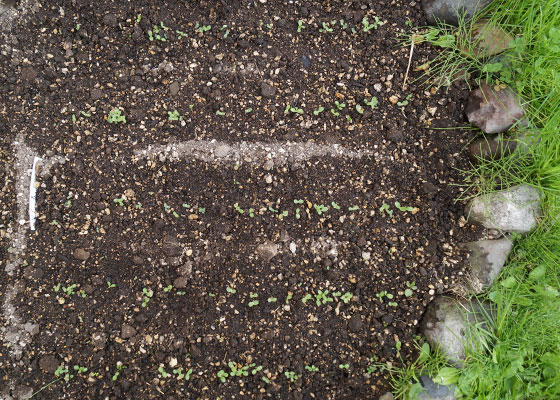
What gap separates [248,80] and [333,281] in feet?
3.54

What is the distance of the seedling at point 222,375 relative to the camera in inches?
68.7

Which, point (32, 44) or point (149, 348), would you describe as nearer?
point (149, 348)

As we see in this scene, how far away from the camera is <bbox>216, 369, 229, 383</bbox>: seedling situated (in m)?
1.74

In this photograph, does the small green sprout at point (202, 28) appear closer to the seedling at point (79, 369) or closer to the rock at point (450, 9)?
the rock at point (450, 9)

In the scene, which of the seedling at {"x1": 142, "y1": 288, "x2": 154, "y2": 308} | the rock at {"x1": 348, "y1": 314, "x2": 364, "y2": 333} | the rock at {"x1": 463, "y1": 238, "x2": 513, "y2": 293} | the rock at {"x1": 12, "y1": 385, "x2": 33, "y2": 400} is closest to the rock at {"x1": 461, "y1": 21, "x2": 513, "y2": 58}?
the rock at {"x1": 463, "y1": 238, "x2": 513, "y2": 293}

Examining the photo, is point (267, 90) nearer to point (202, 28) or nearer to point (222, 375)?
point (202, 28)

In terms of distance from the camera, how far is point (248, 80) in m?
1.87

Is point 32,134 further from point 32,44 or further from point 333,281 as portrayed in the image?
point 333,281

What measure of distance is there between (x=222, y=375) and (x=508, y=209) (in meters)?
1.56

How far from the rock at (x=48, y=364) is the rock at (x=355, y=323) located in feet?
4.62

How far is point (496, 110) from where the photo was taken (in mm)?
1812

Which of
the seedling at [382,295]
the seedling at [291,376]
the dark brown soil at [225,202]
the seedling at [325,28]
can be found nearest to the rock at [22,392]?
the dark brown soil at [225,202]

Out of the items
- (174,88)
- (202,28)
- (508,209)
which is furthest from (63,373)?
(508,209)

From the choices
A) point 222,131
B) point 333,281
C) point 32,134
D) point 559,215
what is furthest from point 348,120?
point 32,134
